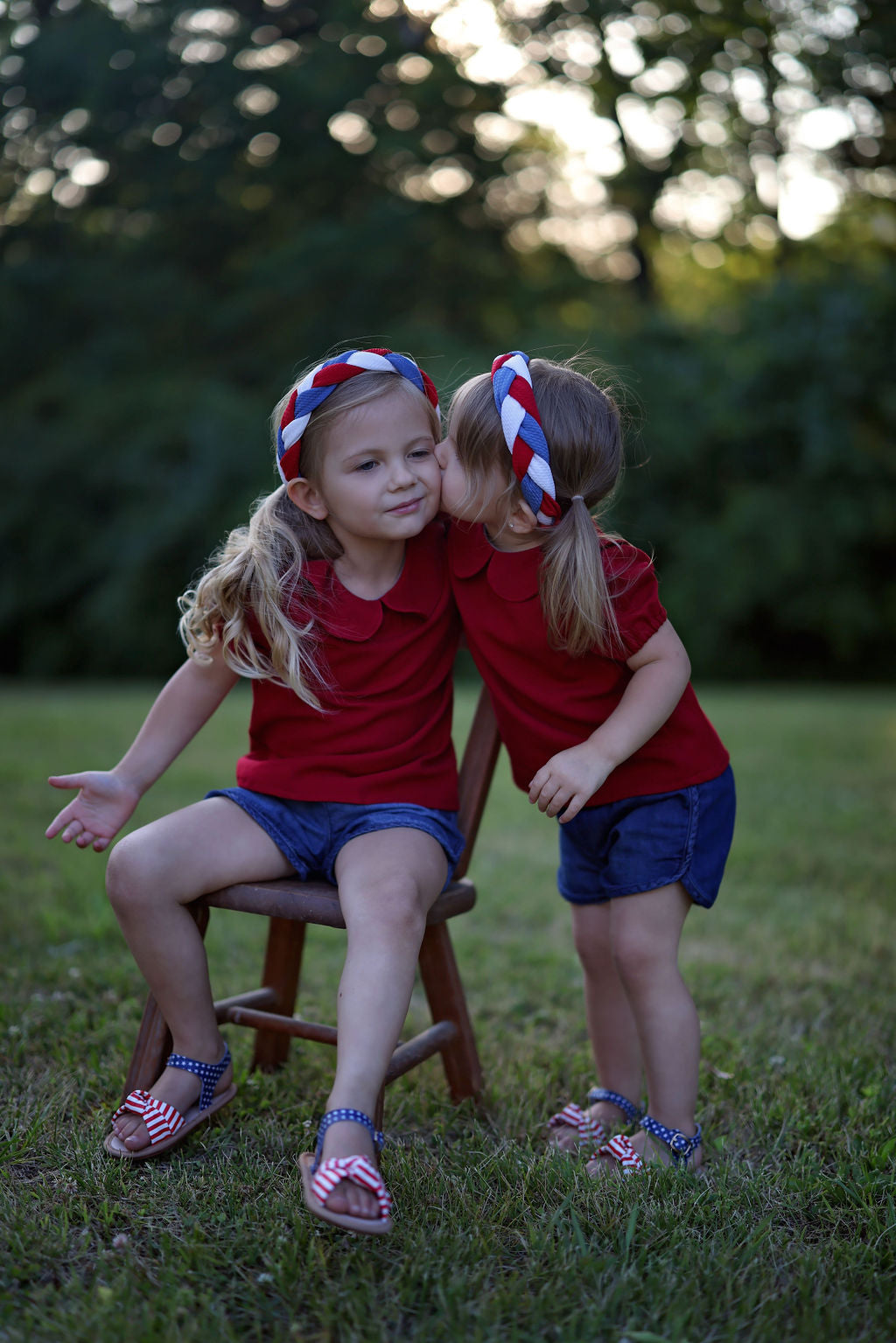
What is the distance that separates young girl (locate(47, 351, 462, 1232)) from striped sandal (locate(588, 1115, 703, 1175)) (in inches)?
21.4

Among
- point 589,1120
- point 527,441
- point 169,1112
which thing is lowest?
point 589,1120

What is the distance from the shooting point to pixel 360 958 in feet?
6.04

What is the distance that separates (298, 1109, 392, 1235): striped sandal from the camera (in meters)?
1.58

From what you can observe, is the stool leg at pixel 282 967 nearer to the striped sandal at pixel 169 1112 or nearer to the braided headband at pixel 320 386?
the striped sandal at pixel 169 1112

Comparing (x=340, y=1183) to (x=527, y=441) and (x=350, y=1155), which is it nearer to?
(x=350, y=1155)

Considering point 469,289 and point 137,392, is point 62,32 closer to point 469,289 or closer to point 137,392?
point 137,392

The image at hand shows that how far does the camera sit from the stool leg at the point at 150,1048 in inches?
82.2

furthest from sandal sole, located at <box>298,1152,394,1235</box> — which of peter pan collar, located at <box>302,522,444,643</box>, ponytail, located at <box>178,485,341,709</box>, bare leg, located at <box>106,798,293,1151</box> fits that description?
peter pan collar, located at <box>302,522,444,643</box>

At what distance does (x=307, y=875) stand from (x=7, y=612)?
44.0 ft

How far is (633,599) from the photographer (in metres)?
2.06

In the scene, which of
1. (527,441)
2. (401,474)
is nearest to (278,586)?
(401,474)

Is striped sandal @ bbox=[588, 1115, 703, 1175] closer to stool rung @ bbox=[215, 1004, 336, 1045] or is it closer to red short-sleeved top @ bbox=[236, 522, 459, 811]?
stool rung @ bbox=[215, 1004, 336, 1045]

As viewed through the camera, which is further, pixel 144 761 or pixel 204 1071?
pixel 144 761

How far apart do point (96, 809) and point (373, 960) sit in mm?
651
